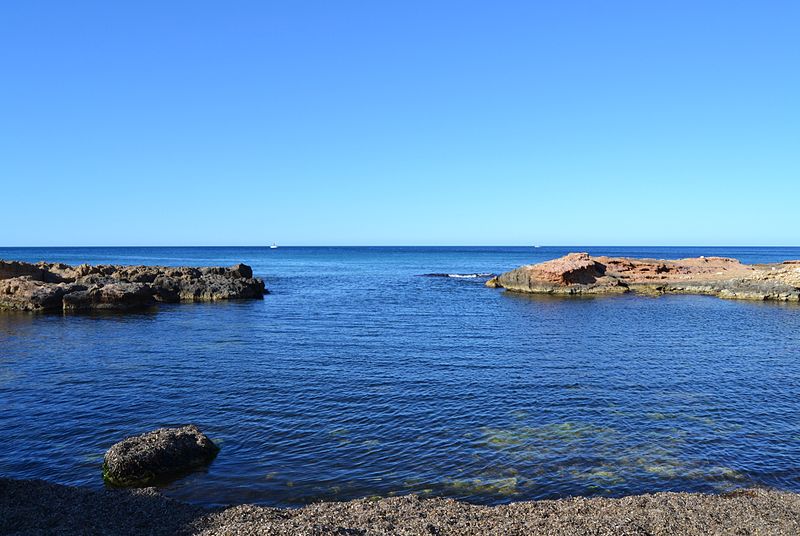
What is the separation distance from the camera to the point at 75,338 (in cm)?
3167

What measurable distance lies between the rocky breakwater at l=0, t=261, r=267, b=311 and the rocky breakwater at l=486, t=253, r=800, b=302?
2976cm

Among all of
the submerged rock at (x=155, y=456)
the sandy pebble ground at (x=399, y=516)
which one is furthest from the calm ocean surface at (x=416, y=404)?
the sandy pebble ground at (x=399, y=516)

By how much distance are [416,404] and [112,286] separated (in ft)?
120

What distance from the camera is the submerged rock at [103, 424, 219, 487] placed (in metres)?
13.1

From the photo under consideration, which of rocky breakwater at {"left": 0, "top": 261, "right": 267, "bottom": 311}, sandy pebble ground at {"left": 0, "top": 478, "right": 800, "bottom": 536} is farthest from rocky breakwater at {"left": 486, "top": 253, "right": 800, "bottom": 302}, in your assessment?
sandy pebble ground at {"left": 0, "top": 478, "right": 800, "bottom": 536}

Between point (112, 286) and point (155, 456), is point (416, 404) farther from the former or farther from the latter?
point (112, 286)

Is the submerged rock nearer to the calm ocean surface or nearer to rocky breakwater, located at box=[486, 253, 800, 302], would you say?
the calm ocean surface

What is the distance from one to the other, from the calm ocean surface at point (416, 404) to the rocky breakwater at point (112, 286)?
810 cm

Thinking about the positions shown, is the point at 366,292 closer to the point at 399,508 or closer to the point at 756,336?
the point at 756,336

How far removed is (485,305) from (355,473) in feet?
123

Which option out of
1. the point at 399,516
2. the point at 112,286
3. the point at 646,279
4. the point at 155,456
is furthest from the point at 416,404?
the point at 646,279

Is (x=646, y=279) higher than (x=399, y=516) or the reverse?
higher

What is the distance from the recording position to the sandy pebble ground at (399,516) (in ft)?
33.0

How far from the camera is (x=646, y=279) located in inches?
2574
